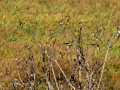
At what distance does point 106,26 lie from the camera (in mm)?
9609

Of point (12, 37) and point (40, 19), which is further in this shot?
point (40, 19)

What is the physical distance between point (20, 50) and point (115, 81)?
4.25 meters

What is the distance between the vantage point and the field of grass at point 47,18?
8415mm

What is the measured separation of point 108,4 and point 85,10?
211cm

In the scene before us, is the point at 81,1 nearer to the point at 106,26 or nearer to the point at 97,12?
the point at 97,12

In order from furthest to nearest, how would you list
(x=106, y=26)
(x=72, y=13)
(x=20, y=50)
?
1. (x=72, y=13)
2. (x=106, y=26)
3. (x=20, y=50)

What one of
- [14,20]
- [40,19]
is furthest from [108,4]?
[14,20]

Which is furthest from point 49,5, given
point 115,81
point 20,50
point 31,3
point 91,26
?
point 115,81

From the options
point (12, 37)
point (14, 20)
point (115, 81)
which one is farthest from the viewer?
point (14, 20)

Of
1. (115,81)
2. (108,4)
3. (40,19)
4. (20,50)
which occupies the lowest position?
(115,81)

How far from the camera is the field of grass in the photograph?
841cm

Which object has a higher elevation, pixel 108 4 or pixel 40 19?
pixel 108 4

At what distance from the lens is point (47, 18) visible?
1044cm

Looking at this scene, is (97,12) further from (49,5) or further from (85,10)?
(49,5)
